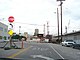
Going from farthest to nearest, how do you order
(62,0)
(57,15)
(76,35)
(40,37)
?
1. (40,37)
2. (57,15)
3. (62,0)
4. (76,35)

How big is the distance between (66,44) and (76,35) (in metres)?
19.7

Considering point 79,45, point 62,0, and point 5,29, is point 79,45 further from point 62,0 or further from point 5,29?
point 5,29

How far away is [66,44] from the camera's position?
56906mm

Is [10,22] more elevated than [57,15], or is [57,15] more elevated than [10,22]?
[57,15]

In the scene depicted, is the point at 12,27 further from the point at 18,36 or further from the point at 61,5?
the point at 18,36

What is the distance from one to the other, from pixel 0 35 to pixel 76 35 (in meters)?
42.8

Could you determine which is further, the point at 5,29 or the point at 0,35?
the point at 5,29

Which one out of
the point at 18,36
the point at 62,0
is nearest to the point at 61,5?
the point at 62,0

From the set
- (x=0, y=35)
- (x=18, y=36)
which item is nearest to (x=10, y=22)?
(x=0, y=35)

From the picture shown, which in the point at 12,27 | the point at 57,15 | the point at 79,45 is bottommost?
the point at 79,45

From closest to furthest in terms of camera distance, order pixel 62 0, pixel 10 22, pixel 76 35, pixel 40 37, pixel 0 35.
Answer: pixel 10 22 → pixel 76 35 → pixel 62 0 → pixel 0 35 → pixel 40 37

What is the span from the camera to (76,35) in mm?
75812

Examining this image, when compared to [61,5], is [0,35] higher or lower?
lower

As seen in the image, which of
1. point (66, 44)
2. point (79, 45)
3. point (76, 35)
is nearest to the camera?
point (79, 45)
